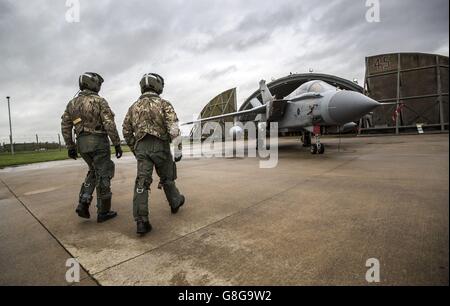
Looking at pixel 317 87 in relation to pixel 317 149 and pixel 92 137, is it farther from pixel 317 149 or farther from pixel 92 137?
pixel 92 137

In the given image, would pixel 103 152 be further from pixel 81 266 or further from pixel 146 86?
pixel 81 266

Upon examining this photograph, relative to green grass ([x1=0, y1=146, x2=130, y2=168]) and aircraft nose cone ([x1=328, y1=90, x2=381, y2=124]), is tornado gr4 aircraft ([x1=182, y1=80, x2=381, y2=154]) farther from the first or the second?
green grass ([x1=0, y1=146, x2=130, y2=168])

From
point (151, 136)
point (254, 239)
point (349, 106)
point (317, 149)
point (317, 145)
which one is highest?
point (349, 106)

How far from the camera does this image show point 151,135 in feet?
9.40

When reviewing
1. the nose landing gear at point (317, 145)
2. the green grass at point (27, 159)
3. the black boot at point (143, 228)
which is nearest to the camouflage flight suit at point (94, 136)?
the black boot at point (143, 228)

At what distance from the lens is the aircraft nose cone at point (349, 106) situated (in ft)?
21.9

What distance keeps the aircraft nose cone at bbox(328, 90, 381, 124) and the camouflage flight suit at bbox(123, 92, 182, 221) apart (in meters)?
5.95

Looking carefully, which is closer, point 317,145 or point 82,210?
point 82,210

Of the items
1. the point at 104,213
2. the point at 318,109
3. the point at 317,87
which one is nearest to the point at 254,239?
the point at 104,213

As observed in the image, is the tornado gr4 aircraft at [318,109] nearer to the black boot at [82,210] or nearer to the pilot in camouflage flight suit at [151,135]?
the pilot in camouflage flight suit at [151,135]

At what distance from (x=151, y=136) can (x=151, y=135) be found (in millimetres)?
25

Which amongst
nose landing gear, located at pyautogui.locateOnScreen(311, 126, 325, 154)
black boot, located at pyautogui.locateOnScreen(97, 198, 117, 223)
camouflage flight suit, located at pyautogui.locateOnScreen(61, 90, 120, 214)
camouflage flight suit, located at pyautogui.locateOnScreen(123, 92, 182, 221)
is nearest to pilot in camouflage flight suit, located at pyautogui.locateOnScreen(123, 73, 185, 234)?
camouflage flight suit, located at pyautogui.locateOnScreen(123, 92, 182, 221)

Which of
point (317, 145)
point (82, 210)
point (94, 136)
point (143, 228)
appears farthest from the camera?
point (317, 145)
